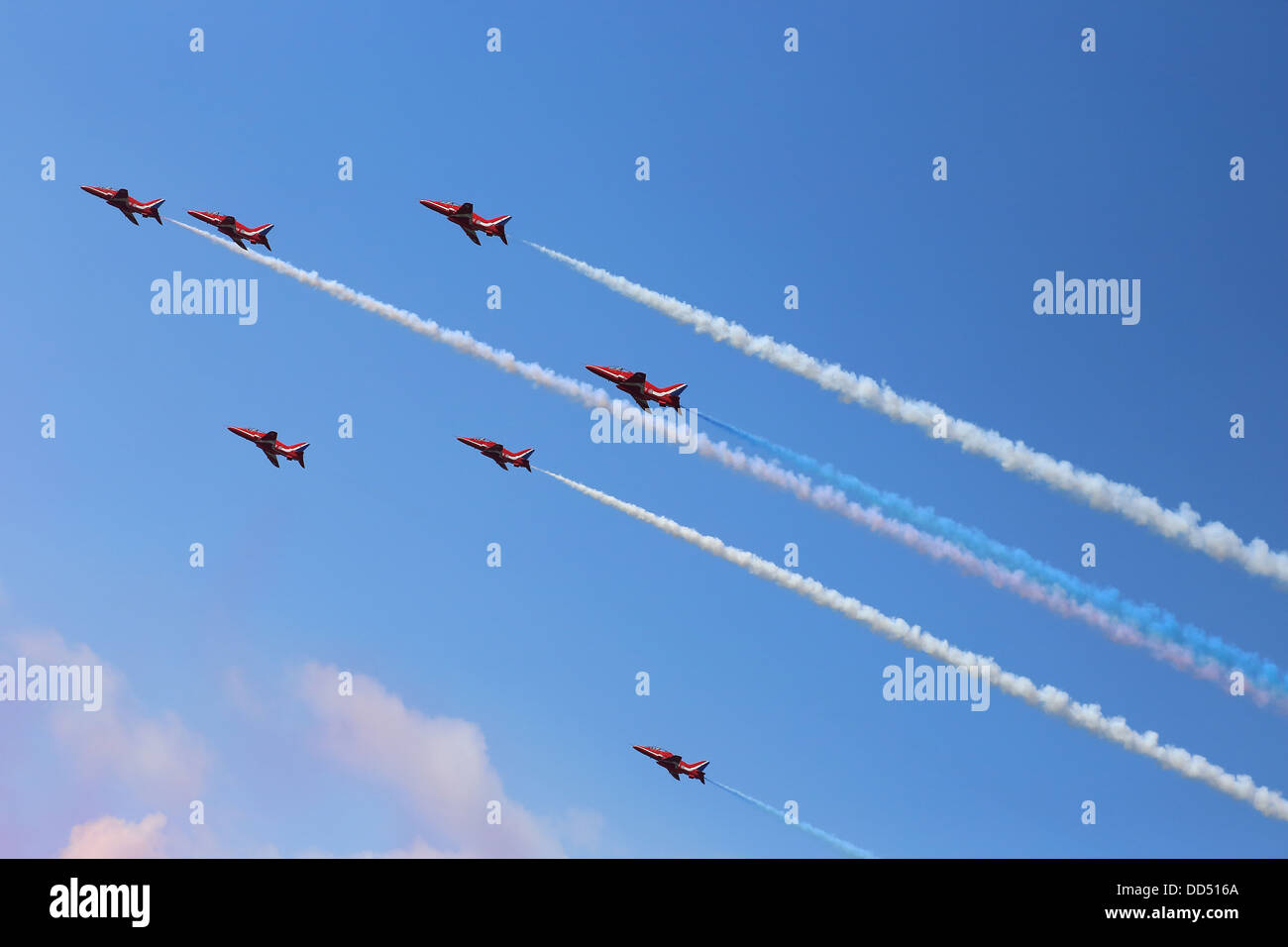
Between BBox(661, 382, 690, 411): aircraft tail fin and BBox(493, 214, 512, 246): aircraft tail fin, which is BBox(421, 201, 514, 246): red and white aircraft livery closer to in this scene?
BBox(493, 214, 512, 246): aircraft tail fin

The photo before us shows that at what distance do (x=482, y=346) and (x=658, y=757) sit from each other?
47.7 m

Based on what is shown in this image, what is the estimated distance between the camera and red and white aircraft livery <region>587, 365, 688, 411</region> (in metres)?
99.9

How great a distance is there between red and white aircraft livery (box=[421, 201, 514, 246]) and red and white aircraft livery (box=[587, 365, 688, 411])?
16444 millimetres

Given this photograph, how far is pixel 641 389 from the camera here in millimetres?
100375

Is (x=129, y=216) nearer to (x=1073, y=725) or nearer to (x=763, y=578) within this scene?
(x=763, y=578)

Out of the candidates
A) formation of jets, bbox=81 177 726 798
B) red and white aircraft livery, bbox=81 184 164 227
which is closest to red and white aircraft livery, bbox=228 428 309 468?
formation of jets, bbox=81 177 726 798

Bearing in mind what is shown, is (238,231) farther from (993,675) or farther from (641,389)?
(993,675)

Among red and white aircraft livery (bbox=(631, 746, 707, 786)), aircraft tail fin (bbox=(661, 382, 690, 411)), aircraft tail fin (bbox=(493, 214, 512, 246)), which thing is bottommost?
red and white aircraft livery (bbox=(631, 746, 707, 786))

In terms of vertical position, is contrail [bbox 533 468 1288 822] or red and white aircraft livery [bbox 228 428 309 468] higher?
red and white aircraft livery [bbox 228 428 309 468]

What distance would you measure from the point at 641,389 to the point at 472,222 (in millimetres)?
22313

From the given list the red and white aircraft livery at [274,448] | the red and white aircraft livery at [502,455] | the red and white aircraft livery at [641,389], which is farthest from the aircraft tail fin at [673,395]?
the red and white aircraft livery at [274,448]

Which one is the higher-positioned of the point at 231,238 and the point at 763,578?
the point at 231,238

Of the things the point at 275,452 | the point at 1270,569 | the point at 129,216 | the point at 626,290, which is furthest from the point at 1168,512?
the point at 129,216

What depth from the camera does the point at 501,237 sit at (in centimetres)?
10638
